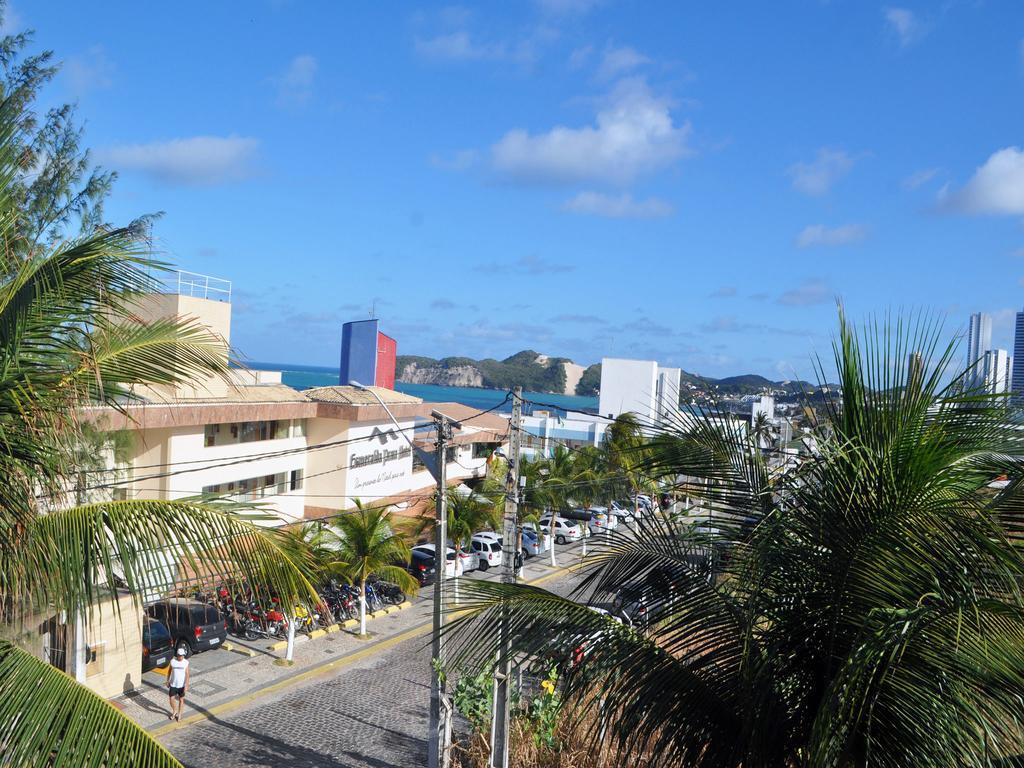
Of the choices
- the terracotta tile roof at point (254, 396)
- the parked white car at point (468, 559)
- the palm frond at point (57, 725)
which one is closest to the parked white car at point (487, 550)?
the parked white car at point (468, 559)

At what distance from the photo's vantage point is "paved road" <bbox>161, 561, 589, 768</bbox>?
Result: 15.5 meters

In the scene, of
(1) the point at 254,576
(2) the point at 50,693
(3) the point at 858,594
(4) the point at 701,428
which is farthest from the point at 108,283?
(3) the point at 858,594

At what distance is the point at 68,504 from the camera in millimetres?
4535

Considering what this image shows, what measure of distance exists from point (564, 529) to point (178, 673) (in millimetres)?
24730

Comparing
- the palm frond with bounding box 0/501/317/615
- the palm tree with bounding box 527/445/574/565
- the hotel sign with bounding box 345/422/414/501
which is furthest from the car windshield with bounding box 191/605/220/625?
the palm frond with bounding box 0/501/317/615

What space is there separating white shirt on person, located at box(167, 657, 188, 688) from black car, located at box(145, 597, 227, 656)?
12.1 feet

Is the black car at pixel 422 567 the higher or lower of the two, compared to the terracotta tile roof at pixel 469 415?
lower

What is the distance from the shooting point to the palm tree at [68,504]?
3.83 m

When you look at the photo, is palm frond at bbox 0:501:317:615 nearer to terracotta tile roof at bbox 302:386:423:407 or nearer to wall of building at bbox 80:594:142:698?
wall of building at bbox 80:594:142:698

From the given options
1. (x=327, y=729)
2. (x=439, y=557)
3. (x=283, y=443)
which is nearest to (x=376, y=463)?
(x=283, y=443)

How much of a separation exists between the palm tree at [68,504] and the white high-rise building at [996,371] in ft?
13.6

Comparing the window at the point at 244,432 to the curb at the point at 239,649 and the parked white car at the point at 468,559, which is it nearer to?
the curb at the point at 239,649

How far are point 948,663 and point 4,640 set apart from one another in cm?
456

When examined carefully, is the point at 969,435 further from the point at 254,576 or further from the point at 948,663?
the point at 254,576
